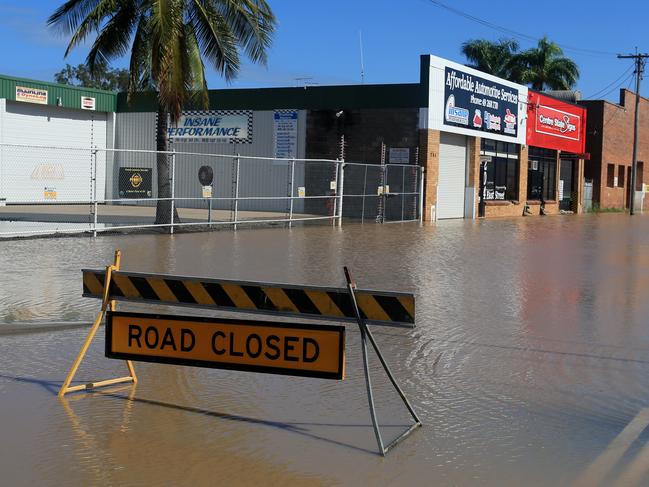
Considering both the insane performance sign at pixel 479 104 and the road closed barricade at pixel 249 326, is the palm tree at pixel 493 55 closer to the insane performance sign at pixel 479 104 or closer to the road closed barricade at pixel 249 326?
the insane performance sign at pixel 479 104

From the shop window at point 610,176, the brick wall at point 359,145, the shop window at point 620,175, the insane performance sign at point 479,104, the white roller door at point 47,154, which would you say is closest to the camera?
the brick wall at point 359,145

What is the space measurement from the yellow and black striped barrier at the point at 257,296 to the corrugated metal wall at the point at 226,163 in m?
28.1

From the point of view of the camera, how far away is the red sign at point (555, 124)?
41688 millimetres

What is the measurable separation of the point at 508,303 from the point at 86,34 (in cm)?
1495

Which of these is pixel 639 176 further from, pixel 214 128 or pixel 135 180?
pixel 135 180

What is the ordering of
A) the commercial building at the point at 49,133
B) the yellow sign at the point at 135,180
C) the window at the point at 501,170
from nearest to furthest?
the yellow sign at the point at 135,180
the commercial building at the point at 49,133
the window at the point at 501,170

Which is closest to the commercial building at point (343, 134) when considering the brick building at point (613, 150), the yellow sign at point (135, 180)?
the yellow sign at point (135, 180)

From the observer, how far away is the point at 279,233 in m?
23.2

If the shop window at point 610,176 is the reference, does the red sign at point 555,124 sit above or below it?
above

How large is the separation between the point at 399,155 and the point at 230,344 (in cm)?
2721

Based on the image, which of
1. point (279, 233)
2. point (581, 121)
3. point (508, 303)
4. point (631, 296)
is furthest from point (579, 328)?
point (581, 121)

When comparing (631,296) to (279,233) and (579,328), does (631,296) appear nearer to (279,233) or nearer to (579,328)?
(579,328)

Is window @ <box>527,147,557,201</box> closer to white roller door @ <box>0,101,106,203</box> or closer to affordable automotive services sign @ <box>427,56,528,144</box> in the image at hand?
affordable automotive services sign @ <box>427,56,528,144</box>

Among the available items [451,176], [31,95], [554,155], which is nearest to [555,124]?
[554,155]
